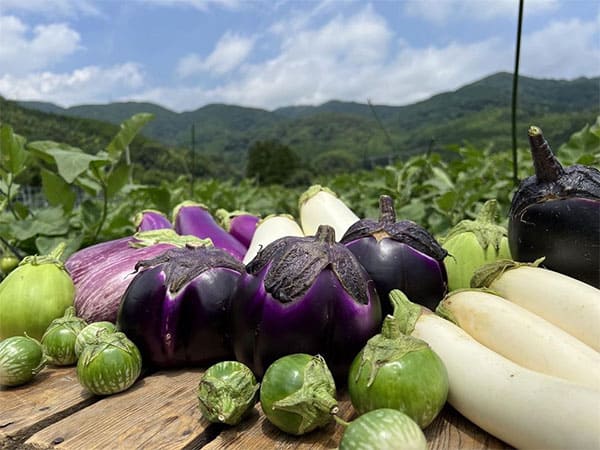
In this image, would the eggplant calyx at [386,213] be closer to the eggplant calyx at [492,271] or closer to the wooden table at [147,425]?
the eggplant calyx at [492,271]

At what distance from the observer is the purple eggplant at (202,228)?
7.14 feet

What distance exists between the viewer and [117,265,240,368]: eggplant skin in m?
1.40

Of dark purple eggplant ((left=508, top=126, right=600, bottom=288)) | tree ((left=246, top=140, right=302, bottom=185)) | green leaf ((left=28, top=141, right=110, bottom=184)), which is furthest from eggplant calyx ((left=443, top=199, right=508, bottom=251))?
tree ((left=246, top=140, right=302, bottom=185))

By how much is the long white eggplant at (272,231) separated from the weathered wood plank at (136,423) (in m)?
0.66

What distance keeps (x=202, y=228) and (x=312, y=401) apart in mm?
1381

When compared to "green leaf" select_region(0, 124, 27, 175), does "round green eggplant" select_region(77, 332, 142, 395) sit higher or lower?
lower

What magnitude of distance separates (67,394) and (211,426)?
18.4 inches

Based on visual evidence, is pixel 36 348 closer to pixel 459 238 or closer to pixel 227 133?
pixel 459 238

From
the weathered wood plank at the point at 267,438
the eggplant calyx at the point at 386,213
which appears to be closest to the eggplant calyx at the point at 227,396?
the weathered wood plank at the point at 267,438

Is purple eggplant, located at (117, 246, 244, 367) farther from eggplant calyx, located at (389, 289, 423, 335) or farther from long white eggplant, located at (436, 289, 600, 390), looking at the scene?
long white eggplant, located at (436, 289, 600, 390)

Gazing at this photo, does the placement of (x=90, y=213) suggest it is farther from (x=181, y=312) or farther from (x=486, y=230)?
(x=486, y=230)

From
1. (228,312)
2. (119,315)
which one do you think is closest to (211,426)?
(228,312)

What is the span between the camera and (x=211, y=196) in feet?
15.0

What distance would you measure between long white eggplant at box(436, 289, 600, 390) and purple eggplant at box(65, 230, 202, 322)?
955mm
